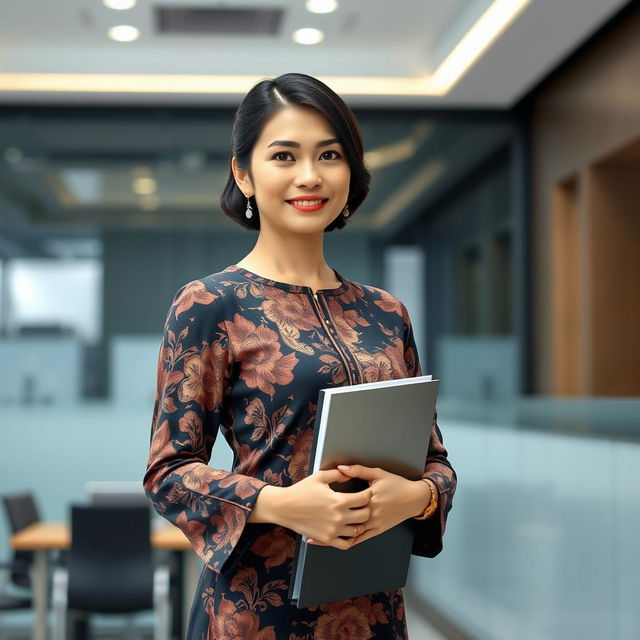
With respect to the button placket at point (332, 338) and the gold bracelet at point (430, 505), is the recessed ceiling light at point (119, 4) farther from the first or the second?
the gold bracelet at point (430, 505)

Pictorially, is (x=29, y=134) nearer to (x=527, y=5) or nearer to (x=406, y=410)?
(x=527, y=5)

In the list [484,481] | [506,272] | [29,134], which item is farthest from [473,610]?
[29,134]

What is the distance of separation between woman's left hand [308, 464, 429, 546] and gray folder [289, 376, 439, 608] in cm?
2

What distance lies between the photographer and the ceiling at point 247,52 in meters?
5.70

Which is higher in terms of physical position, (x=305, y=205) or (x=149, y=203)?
(x=149, y=203)

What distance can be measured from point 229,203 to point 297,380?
0.31 m

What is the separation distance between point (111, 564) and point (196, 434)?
12.0ft

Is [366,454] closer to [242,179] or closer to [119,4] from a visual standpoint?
[242,179]

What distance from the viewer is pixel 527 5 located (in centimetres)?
493

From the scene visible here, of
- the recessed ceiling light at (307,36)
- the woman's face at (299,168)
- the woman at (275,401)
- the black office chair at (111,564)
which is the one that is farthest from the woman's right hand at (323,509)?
the recessed ceiling light at (307,36)

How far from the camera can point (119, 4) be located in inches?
222

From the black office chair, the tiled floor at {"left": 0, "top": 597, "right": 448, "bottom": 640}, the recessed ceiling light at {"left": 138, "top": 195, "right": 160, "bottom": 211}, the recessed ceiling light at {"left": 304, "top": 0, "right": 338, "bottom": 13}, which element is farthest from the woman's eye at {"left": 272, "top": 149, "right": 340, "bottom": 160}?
the recessed ceiling light at {"left": 138, "top": 195, "right": 160, "bottom": 211}

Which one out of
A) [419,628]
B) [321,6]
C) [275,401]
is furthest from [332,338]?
[419,628]

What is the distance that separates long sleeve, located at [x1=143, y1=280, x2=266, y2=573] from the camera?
4.12 feet
